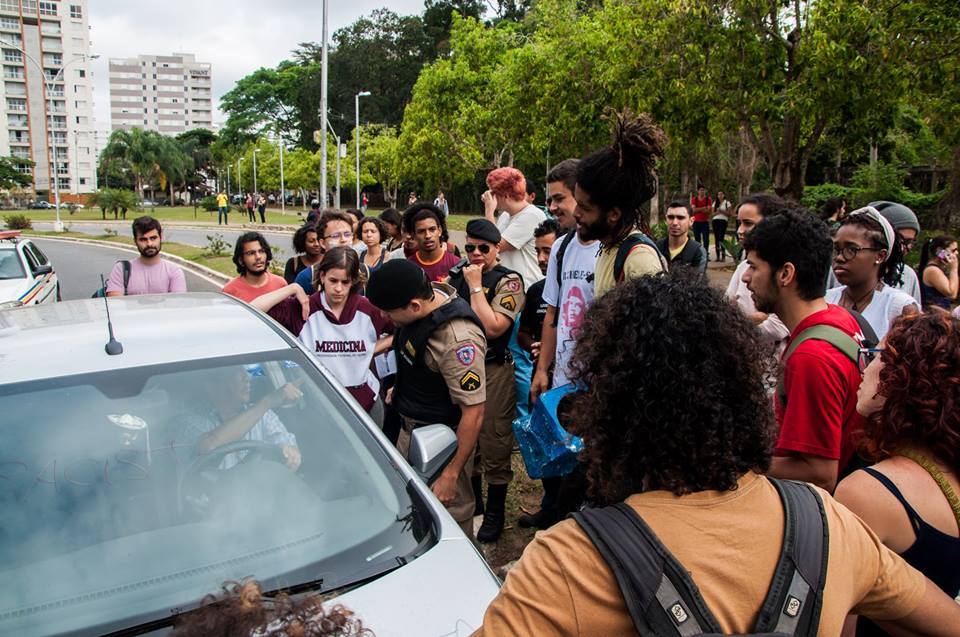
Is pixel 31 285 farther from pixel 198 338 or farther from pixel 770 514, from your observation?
pixel 770 514

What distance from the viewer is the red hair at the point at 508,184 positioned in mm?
4914

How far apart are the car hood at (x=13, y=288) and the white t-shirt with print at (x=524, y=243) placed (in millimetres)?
7441

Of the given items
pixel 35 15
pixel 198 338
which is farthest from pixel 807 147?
pixel 35 15

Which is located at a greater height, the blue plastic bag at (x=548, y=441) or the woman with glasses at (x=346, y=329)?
the woman with glasses at (x=346, y=329)

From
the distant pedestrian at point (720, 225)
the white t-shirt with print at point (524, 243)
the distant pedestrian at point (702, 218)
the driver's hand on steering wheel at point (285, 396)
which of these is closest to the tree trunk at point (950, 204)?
the distant pedestrian at point (720, 225)

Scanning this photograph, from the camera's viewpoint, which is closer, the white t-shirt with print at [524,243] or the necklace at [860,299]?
the necklace at [860,299]

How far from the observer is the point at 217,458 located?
90.4 inches

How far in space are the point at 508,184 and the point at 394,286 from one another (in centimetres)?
208

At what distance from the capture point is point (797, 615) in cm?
114

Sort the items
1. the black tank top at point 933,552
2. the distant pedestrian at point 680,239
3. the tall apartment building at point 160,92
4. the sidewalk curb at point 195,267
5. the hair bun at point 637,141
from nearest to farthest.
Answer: the black tank top at point 933,552 < the hair bun at point 637,141 < the distant pedestrian at point 680,239 < the sidewalk curb at point 195,267 < the tall apartment building at point 160,92

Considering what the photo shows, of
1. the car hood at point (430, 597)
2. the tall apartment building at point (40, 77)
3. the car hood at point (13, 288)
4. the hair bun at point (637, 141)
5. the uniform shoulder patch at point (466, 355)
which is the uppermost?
the tall apartment building at point (40, 77)

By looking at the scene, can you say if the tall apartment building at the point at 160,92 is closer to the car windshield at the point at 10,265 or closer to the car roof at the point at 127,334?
the car windshield at the point at 10,265

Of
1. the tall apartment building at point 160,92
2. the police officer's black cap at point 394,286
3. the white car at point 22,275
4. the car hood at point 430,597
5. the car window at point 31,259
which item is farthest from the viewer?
the tall apartment building at point 160,92

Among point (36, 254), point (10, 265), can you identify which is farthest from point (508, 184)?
point (36, 254)
